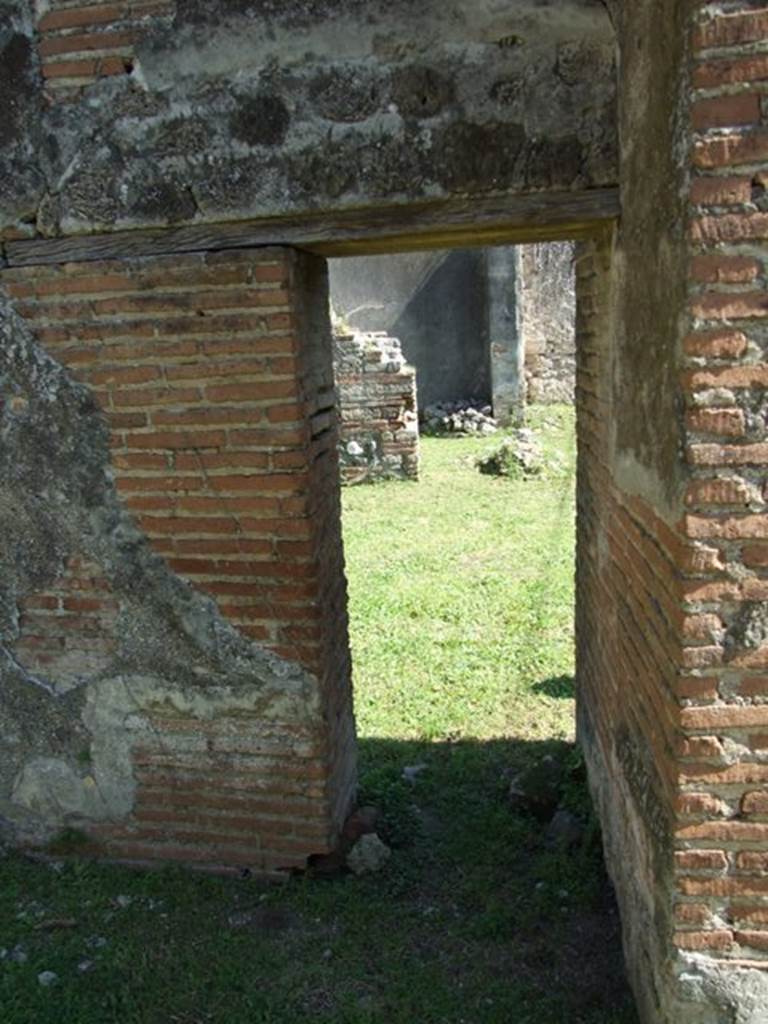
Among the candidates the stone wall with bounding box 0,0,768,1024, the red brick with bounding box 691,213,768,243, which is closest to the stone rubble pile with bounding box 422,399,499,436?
the stone wall with bounding box 0,0,768,1024

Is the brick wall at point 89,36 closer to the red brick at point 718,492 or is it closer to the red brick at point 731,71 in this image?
the red brick at point 731,71

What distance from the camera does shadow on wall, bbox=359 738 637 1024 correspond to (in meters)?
2.75

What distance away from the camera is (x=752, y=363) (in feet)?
6.13

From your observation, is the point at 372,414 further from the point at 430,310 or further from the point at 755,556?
the point at 755,556

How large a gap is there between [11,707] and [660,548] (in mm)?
2678

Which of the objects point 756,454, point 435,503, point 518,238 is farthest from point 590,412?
point 435,503

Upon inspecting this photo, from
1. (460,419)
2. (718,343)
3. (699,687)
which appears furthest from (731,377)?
(460,419)

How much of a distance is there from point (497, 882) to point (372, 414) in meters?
7.59

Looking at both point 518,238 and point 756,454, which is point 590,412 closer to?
point 518,238

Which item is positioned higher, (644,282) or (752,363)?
(644,282)

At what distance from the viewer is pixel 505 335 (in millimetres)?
13539

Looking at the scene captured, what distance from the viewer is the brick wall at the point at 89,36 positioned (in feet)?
8.79

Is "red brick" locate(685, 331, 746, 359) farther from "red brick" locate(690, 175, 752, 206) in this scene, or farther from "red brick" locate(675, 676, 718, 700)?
"red brick" locate(675, 676, 718, 700)

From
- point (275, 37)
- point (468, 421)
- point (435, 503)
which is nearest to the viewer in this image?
point (275, 37)
